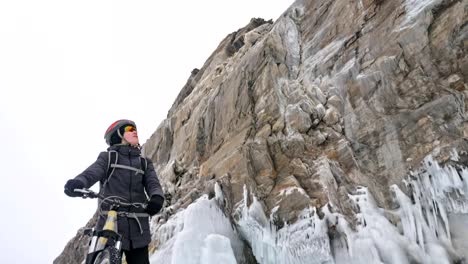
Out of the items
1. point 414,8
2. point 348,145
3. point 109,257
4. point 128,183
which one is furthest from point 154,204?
point 414,8

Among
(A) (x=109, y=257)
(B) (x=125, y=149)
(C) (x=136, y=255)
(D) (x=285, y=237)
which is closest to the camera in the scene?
(A) (x=109, y=257)

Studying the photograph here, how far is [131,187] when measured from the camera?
4645mm

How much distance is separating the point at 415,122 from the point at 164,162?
35.3 ft

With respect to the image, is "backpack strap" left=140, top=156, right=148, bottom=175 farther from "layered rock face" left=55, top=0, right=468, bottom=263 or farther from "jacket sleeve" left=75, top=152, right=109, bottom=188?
"layered rock face" left=55, top=0, right=468, bottom=263

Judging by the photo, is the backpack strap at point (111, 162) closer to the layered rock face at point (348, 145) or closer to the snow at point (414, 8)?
the layered rock face at point (348, 145)

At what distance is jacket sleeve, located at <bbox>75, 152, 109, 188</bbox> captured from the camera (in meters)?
4.16

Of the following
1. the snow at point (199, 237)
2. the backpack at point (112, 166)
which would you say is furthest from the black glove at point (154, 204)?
the snow at point (199, 237)

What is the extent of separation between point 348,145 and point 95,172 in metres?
7.77

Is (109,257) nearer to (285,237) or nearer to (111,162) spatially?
(111,162)

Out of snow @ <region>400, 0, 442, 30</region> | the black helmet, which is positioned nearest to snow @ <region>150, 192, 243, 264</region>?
the black helmet

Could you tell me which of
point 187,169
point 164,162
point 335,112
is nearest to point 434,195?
point 335,112

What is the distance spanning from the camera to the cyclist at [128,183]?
4.35m

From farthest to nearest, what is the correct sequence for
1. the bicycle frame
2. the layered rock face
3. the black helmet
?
1. the layered rock face
2. the black helmet
3. the bicycle frame

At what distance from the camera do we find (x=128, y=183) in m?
4.65
